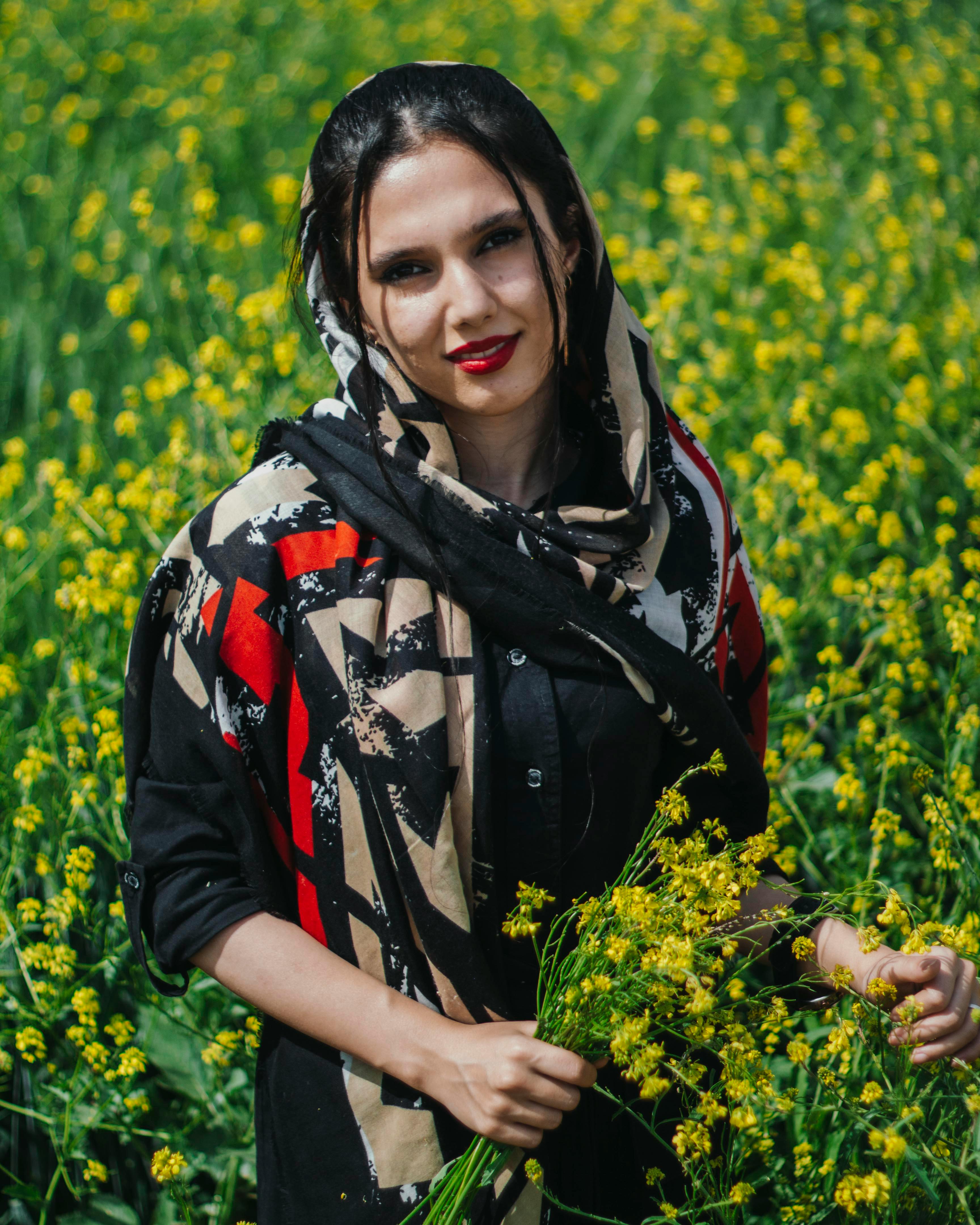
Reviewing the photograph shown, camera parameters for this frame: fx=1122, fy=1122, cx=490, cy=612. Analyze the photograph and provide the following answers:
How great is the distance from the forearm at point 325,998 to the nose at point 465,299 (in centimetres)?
75

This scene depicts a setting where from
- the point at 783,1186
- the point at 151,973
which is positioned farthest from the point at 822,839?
the point at 151,973

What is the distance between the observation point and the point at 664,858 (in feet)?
3.98

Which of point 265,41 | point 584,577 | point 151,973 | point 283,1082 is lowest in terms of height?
point 283,1082

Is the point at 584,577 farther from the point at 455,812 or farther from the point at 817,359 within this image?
the point at 817,359

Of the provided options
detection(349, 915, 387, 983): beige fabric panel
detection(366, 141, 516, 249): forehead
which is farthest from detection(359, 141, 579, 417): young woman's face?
detection(349, 915, 387, 983): beige fabric panel

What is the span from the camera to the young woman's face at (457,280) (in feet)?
4.41

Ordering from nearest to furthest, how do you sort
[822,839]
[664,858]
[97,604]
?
[664,858] < [97,604] < [822,839]

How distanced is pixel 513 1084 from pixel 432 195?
3.31ft

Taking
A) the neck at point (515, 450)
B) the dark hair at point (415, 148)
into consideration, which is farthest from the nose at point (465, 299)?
the neck at point (515, 450)

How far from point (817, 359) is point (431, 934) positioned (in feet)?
7.92

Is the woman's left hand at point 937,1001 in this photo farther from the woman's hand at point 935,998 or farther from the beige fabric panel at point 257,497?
the beige fabric panel at point 257,497

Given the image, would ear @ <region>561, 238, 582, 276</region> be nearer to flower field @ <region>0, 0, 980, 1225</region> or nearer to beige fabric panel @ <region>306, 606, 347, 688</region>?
beige fabric panel @ <region>306, 606, 347, 688</region>

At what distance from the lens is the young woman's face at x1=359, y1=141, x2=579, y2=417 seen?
1.34 metres

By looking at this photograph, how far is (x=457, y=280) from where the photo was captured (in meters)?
1.35
